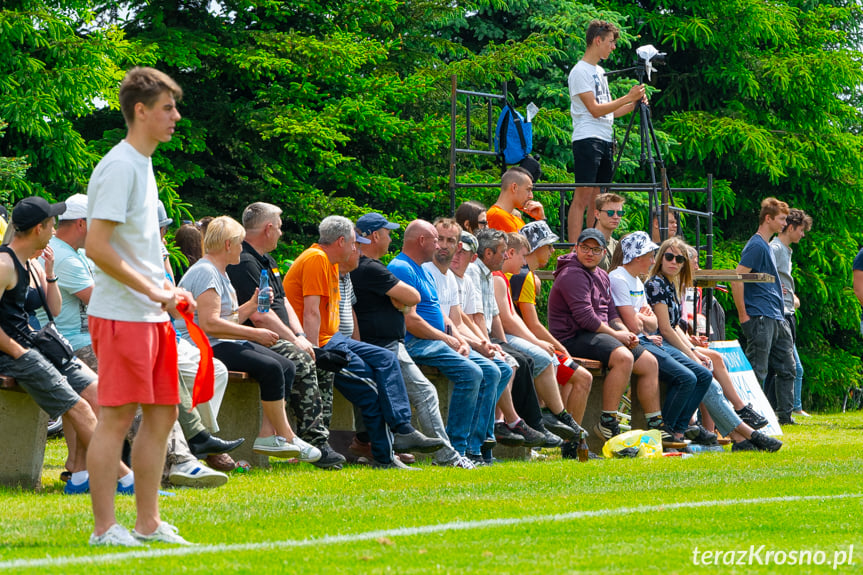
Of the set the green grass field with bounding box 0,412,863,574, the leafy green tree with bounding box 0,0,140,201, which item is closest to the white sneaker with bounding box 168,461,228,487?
the green grass field with bounding box 0,412,863,574

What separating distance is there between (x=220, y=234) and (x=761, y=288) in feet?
29.8

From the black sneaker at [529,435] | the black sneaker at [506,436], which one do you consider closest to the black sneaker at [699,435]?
the black sneaker at [529,435]

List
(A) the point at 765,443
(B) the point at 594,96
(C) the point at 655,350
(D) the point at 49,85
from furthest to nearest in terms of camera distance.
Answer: (D) the point at 49,85 → (B) the point at 594,96 → (C) the point at 655,350 → (A) the point at 765,443

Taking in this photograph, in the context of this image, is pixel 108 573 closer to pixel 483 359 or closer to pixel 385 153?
pixel 483 359

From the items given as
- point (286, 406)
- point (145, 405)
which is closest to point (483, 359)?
point (286, 406)

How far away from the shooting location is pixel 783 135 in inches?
1022

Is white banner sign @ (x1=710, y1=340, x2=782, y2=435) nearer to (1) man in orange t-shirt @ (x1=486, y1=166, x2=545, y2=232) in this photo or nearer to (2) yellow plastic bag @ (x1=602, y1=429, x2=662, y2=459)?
(2) yellow plastic bag @ (x1=602, y1=429, x2=662, y2=459)

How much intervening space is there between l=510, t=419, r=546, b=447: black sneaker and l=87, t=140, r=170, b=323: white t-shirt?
17.6 ft

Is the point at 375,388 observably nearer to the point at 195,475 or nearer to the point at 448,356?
the point at 448,356

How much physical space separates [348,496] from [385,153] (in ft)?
48.1

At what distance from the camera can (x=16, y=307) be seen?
7398 mm

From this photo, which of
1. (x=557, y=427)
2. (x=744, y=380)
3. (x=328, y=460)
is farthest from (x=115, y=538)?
(x=744, y=380)

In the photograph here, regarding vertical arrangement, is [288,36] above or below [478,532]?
above

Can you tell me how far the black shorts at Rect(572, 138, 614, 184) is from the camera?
13312 mm
